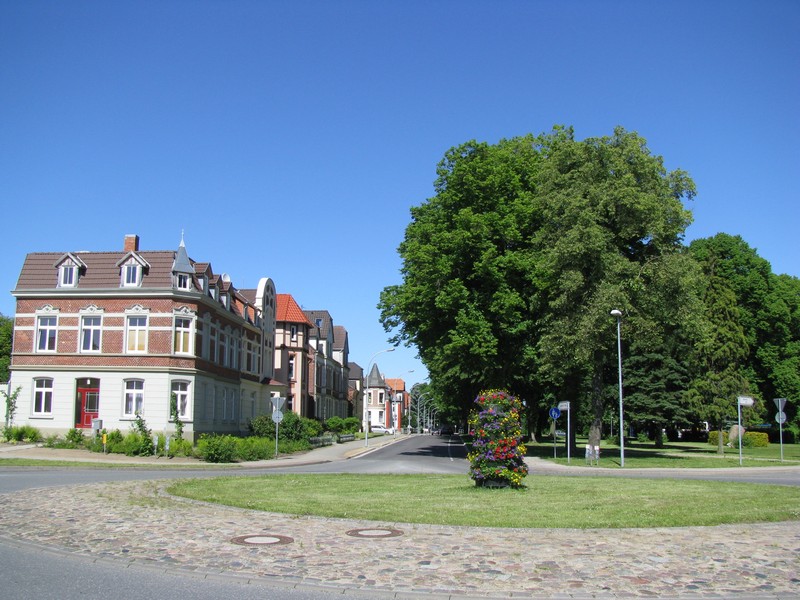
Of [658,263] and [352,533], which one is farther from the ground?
[658,263]

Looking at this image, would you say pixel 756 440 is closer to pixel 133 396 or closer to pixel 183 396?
pixel 183 396

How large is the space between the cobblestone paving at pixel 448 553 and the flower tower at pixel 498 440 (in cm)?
586

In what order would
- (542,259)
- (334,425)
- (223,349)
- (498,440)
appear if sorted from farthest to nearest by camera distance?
(334,425) → (223,349) → (542,259) → (498,440)

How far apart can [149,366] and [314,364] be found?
3726 cm

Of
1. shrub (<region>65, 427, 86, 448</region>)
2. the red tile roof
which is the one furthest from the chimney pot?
the red tile roof

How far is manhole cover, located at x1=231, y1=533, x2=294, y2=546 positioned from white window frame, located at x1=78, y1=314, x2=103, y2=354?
110ft

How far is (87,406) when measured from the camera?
40562 millimetres

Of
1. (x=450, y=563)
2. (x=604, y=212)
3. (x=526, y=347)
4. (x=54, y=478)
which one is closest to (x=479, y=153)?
(x=604, y=212)

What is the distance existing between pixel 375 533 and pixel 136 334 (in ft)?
109

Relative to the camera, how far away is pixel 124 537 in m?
10.3

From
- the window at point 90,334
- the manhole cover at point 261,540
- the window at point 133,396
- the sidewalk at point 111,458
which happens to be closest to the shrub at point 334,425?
the window at point 133,396

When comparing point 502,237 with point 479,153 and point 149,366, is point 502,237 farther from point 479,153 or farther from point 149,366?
point 149,366

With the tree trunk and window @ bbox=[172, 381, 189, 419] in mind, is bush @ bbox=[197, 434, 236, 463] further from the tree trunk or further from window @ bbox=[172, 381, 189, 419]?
the tree trunk

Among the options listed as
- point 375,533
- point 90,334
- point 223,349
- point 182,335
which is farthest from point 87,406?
point 375,533
